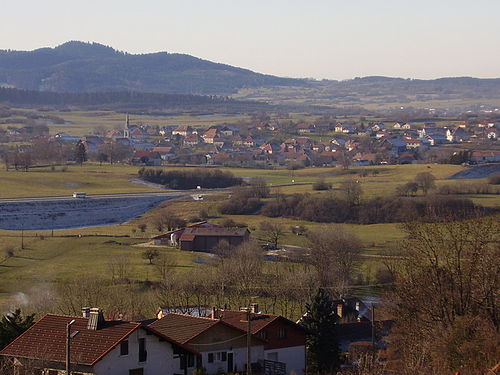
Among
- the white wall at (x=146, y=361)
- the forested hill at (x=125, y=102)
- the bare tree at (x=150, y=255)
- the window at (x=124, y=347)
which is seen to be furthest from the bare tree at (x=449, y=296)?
the forested hill at (x=125, y=102)

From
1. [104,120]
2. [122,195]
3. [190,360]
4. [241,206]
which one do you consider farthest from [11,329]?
[104,120]

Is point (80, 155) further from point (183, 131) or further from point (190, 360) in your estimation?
point (190, 360)

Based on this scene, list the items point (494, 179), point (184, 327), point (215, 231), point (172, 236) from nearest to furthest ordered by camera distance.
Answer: point (184, 327)
point (215, 231)
point (172, 236)
point (494, 179)

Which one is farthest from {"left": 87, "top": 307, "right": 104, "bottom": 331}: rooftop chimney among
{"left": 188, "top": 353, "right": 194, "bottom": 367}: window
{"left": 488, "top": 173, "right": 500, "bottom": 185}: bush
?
{"left": 488, "top": 173, "right": 500, "bottom": 185}: bush

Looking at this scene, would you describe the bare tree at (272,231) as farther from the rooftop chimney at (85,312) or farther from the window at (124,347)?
the window at (124,347)

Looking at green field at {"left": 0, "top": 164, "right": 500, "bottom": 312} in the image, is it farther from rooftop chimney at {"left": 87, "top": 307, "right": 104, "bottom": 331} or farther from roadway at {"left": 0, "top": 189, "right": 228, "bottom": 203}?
rooftop chimney at {"left": 87, "top": 307, "right": 104, "bottom": 331}

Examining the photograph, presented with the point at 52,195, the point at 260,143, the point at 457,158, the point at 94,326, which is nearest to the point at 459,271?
the point at 94,326

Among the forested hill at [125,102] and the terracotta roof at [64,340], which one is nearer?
the terracotta roof at [64,340]
